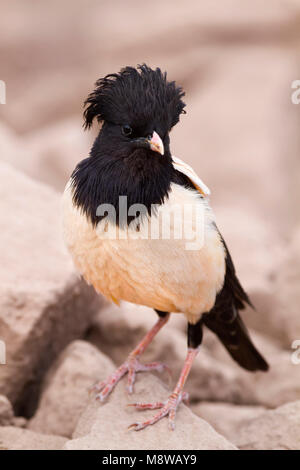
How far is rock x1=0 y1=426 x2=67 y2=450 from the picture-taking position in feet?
10.5

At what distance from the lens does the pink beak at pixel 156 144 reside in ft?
8.79

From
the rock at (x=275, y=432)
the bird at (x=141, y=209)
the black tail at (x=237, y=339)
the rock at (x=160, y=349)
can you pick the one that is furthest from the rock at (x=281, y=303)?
the bird at (x=141, y=209)

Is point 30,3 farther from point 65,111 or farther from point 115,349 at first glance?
point 115,349

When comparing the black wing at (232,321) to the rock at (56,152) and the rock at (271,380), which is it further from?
the rock at (56,152)

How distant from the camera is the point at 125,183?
290 cm

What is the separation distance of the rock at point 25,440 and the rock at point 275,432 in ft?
3.56

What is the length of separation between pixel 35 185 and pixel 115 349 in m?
1.36

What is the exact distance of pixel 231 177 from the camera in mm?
7965

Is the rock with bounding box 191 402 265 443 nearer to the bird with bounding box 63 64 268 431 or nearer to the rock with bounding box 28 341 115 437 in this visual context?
the rock with bounding box 28 341 115 437

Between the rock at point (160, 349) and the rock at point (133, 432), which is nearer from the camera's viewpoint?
the rock at point (133, 432)

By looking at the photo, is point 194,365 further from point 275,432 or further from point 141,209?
point 141,209

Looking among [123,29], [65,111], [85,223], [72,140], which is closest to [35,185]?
[85,223]

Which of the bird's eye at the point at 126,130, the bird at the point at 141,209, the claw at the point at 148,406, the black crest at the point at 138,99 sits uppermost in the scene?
the black crest at the point at 138,99

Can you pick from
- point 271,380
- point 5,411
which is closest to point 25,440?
point 5,411
